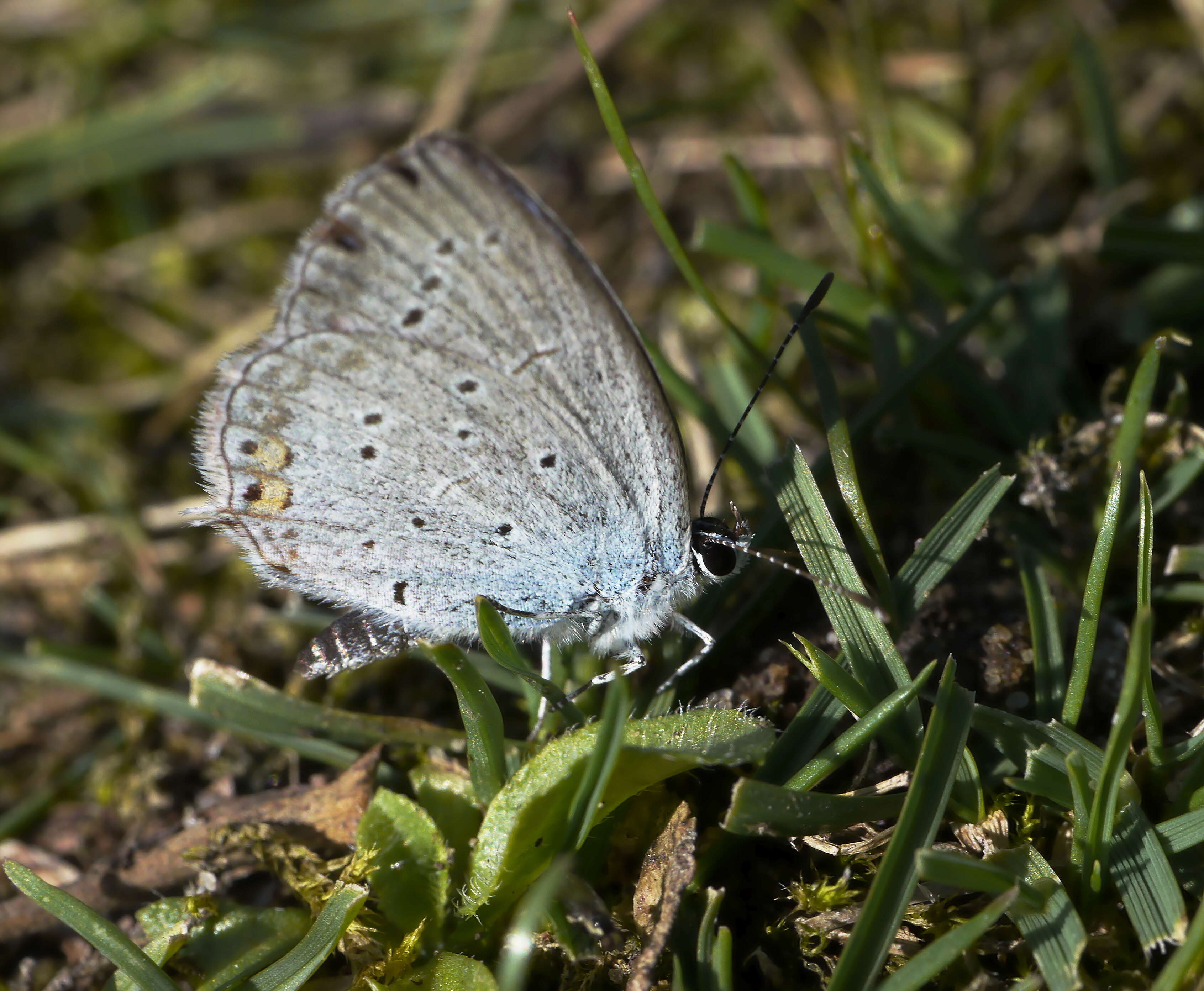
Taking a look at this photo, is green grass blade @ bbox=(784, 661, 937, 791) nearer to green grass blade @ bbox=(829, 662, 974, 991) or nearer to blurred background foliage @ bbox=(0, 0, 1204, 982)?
green grass blade @ bbox=(829, 662, 974, 991)

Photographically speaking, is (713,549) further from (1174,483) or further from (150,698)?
(150,698)

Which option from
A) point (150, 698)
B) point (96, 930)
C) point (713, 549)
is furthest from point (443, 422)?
point (96, 930)

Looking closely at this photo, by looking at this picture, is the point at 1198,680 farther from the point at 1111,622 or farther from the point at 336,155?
the point at 336,155

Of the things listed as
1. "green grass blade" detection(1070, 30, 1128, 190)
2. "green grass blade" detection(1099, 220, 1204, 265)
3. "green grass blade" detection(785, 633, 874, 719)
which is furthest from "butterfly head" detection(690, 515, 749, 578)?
"green grass blade" detection(1070, 30, 1128, 190)

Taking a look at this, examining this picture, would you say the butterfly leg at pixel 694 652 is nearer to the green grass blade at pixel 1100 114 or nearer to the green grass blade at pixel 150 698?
the green grass blade at pixel 150 698

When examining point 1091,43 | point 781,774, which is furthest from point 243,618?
point 1091,43

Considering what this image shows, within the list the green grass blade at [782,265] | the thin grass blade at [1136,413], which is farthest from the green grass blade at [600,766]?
the green grass blade at [782,265]
